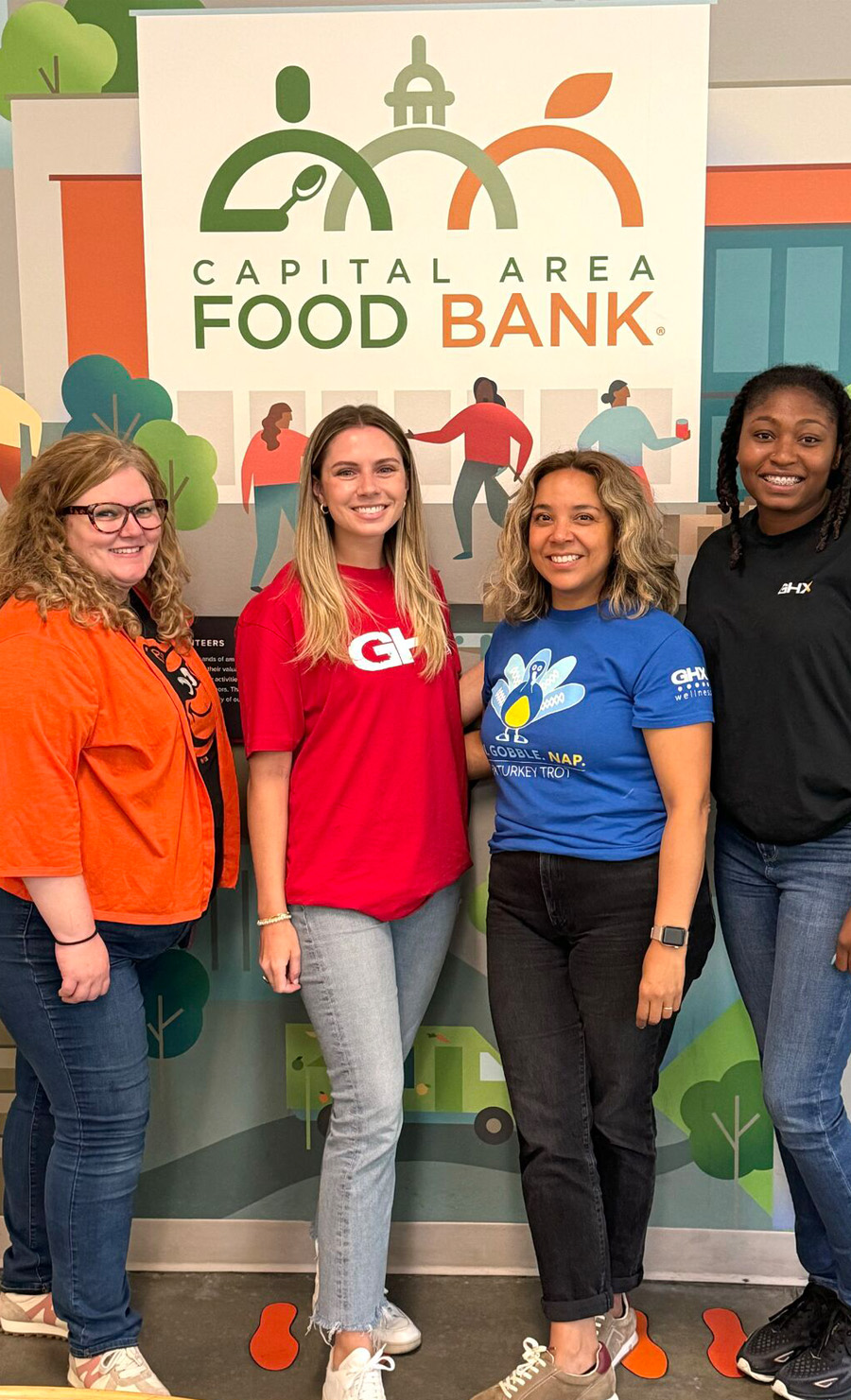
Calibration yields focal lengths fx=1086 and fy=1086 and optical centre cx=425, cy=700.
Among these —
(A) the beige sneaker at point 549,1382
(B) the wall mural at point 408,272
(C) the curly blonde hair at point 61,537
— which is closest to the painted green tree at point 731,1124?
(B) the wall mural at point 408,272

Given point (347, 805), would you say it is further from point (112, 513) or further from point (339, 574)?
point (112, 513)

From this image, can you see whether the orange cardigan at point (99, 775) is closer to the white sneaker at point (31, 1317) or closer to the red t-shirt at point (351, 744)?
the red t-shirt at point (351, 744)

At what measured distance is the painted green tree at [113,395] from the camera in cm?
232

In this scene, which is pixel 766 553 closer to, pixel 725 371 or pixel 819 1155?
pixel 725 371

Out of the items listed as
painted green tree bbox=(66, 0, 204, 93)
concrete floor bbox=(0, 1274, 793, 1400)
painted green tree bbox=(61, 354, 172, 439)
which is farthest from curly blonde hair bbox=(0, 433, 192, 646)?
concrete floor bbox=(0, 1274, 793, 1400)

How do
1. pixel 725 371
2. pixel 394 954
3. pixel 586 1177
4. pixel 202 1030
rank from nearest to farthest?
1. pixel 586 1177
2. pixel 394 954
3. pixel 725 371
4. pixel 202 1030

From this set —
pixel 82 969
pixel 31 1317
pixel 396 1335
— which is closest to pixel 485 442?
pixel 82 969

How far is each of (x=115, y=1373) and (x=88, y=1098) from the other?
52 cm

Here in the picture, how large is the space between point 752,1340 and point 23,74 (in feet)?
9.74

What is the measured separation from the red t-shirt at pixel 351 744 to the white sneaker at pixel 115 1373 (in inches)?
35.1

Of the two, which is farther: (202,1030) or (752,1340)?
(202,1030)

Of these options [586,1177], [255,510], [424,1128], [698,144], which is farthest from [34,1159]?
[698,144]

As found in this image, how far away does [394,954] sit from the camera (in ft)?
6.96

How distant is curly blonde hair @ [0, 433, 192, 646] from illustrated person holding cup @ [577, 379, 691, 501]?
3.01 feet
